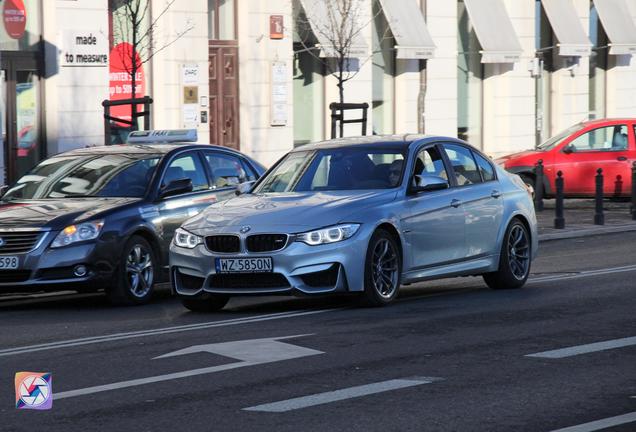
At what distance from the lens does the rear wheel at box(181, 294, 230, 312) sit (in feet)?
44.2

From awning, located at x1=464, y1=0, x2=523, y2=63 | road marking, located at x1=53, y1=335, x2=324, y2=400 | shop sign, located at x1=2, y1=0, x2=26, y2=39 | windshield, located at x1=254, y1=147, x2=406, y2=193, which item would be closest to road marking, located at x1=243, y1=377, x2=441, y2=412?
road marking, located at x1=53, y1=335, x2=324, y2=400

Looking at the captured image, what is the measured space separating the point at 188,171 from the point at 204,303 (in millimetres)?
2544

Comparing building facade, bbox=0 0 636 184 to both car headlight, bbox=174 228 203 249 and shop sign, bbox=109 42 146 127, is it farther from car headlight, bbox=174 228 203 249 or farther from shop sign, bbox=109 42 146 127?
car headlight, bbox=174 228 203 249

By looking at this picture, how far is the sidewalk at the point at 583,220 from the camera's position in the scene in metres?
23.7

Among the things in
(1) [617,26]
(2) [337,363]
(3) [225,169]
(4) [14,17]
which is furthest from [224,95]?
(2) [337,363]

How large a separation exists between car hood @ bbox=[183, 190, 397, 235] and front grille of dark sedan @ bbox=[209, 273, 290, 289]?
1.16 ft

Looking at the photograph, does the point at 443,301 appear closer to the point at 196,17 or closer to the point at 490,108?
the point at 196,17

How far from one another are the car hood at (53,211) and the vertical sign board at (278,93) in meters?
17.2

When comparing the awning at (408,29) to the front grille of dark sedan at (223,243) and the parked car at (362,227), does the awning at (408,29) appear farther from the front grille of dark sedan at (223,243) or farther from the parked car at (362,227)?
the front grille of dark sedan at (223,243)

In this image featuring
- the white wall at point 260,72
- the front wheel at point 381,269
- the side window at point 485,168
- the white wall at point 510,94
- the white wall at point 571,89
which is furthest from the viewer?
the white wall at point 571,89

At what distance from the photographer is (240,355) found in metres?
10.4

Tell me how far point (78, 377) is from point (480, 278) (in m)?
7.99

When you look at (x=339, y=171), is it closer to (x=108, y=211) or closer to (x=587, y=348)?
(x=108, y=211)

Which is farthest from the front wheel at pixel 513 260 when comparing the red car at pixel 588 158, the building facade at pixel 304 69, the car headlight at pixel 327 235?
the red car at pixel 588 158
